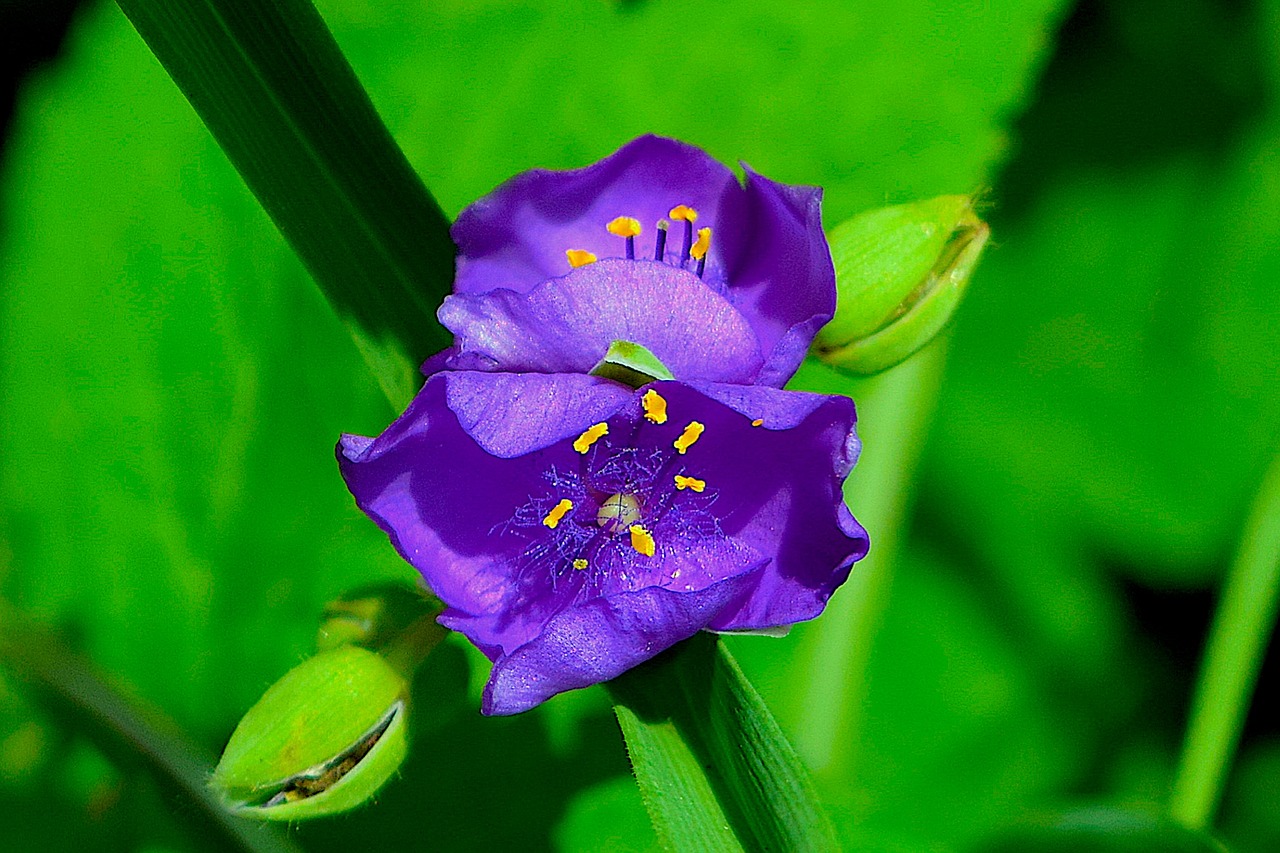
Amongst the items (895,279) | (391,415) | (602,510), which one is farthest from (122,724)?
(895,279)

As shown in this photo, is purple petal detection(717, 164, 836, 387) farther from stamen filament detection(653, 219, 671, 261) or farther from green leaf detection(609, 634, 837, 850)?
green leaf detection(609, 634, 837, 850)

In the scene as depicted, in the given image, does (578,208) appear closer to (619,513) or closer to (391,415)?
(619,513)

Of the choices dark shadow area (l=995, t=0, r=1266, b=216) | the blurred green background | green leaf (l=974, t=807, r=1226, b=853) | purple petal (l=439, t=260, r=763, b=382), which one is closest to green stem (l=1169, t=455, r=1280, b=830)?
the blurred green background

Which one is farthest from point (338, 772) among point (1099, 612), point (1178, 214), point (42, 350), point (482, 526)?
point (1178, 214)

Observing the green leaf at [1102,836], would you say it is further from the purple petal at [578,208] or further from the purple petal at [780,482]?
the purple petal at [578,208]

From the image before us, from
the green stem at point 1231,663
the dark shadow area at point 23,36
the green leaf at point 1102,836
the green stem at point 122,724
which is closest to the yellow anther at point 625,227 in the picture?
the green stem at point 122,724
